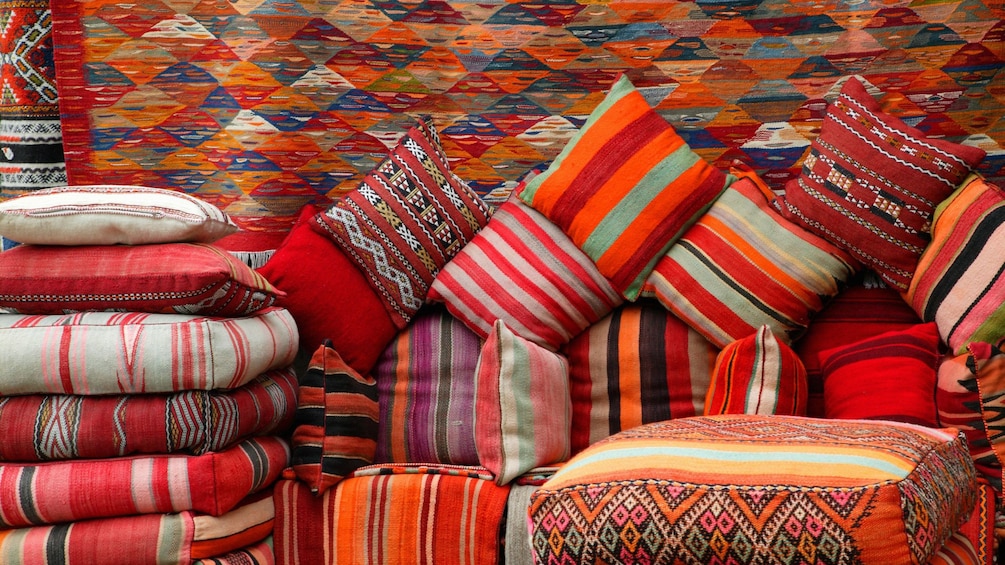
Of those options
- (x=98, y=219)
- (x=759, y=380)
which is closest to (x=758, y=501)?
(x=759, y=380)

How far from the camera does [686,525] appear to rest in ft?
4.51

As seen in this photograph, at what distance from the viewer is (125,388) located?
2.03m

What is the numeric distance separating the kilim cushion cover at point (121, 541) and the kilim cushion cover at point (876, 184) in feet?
5.59

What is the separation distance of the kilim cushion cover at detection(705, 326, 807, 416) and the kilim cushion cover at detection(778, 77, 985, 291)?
37 cm

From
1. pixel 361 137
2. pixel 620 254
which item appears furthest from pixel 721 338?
pixel 361 137

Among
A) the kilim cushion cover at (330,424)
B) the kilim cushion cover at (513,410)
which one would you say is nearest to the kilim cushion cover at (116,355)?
the kilim cushion cover at (330,424)

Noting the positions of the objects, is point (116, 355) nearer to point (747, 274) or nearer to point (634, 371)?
point (634, 371)

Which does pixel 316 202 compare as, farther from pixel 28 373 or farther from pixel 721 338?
pixel 721 338

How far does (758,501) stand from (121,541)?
1415 mm

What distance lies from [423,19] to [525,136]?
475mm

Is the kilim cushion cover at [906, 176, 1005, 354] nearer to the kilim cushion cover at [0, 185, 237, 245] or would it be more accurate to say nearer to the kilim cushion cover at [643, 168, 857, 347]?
the kilim cushion cover at [643, 168, 857, 347]

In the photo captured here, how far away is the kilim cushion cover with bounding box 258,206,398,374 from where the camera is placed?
2455 millimetres

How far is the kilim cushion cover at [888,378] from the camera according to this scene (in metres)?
2.05

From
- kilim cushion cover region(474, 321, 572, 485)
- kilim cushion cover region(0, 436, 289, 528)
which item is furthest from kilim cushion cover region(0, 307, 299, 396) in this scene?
kilim cushion cover region(474, 321, 572, 485)
